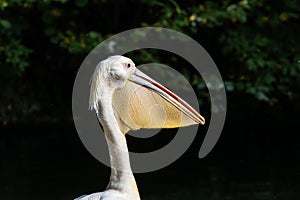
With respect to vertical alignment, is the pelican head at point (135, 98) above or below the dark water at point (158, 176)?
above

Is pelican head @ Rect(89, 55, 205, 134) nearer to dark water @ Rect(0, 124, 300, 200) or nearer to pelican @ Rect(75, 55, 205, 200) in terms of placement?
pelican @ Rect(75, 55, 205, 200)

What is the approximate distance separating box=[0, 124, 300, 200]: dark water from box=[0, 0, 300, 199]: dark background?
1 centimetres

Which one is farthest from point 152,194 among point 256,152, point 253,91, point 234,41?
point 234,41

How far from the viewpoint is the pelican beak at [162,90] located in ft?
15.2

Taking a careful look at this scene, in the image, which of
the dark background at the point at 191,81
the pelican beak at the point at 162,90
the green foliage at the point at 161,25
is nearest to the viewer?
the pelican beak at the point at 162,90

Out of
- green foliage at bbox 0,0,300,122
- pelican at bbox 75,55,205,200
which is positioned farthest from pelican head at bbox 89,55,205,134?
green foliage at bbox 0,0,300,122

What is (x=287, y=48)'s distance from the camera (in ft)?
37.7

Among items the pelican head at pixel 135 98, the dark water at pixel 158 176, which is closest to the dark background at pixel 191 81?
the dark water at pixel 158 176

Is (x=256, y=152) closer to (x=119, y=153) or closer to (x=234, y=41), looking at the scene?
(x=234, y=41)

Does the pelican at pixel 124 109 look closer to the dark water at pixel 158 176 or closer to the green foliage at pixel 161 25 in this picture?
the dark water at pixel 158 176

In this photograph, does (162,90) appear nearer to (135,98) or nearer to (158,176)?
(135,98)

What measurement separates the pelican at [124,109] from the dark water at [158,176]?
9.27 feet

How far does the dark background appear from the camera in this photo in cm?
→ 827

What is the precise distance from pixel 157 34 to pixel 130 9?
287 cm
